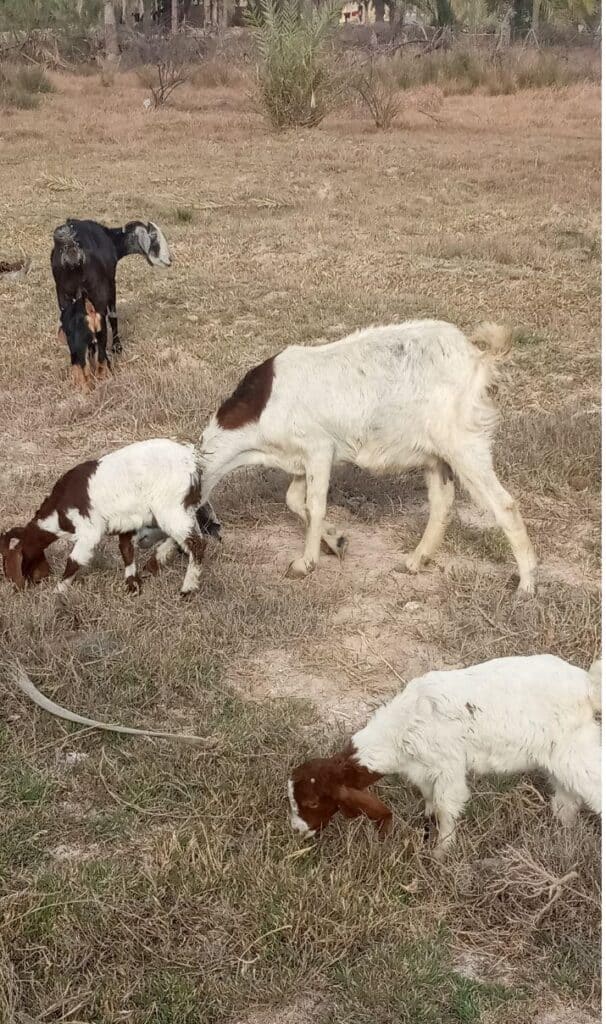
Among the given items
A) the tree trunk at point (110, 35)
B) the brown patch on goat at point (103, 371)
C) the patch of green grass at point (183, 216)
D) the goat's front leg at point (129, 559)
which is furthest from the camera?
the tree trunk at point (110, 35)

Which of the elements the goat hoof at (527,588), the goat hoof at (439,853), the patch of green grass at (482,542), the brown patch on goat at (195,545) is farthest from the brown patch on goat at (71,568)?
the goat hoof at (439,853)

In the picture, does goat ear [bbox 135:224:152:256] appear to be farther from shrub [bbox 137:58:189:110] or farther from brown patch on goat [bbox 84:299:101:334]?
shrub [bbox 137:58:189:110]

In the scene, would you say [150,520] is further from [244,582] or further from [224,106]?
[224,106]

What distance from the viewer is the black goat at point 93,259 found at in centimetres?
818

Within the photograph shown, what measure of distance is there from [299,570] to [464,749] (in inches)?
90.2

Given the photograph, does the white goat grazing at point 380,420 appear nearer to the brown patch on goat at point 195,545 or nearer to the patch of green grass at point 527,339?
the brown patch on goat at point 195,545

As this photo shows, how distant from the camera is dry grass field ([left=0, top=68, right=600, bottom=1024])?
308 centimetres

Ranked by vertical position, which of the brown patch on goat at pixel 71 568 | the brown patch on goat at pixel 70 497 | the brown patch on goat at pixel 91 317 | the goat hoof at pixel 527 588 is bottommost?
the goat hoof at pixel 527 588

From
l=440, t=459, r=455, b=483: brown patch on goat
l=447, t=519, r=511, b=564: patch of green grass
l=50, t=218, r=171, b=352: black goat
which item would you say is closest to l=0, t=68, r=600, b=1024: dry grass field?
l=447, t=519, r=511, b=564: patch of green grass

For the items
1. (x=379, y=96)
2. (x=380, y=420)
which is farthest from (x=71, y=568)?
(x=379, y=96)

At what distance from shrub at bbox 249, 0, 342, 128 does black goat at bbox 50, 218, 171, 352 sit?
501 inches

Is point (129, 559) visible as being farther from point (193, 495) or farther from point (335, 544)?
point (335, 544)

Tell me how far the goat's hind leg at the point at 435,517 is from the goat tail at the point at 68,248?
3.93 m

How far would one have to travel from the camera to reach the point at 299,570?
566 cm
